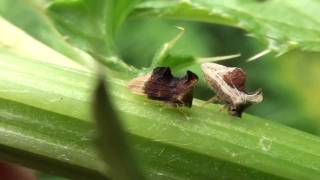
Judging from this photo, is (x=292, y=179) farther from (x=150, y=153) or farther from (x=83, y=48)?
(x=83, y=48)

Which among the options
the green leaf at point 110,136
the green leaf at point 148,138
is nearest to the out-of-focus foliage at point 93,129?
the green leaf at point 148,138

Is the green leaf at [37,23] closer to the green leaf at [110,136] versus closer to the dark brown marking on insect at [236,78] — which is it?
the dark brown marking on insect at [236,78]

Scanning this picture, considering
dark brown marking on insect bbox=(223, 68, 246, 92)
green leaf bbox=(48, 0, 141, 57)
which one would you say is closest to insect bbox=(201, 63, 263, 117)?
dark brown marking on insect bbox=(223, 68, 246, 92)

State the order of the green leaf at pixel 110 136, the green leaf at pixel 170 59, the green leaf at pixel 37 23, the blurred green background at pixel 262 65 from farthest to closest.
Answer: the blurred green background at pixel 262 65 < the green leaf at pixel 37 23 < the green leaf at pixel 170 59 < the green leaf at pixel 110 136

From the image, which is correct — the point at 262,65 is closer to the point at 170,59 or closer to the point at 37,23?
the point at 37,23

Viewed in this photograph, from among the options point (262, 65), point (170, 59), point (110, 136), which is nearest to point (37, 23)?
point (170, 59)

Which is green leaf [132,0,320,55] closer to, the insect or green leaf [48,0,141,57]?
green leaf [48,0,141,57]
